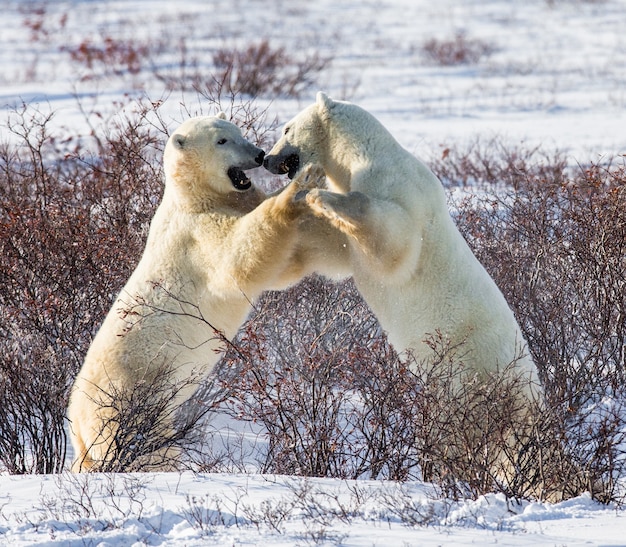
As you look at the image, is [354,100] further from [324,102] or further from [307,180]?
[307,180]

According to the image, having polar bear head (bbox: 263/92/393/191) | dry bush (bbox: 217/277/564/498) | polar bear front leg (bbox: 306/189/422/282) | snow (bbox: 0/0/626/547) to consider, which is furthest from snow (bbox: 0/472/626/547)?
polar bear head (bbox: 263/92/393/191)

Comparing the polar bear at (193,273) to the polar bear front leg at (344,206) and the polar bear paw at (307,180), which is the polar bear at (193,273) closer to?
the polar bear paw at (307,180)

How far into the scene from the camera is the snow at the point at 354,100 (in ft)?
8.33

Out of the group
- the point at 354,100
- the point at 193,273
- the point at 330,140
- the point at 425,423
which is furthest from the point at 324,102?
the point at 354,100

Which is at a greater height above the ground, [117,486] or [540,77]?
[540,77]

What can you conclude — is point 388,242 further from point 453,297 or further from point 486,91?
point 486,91

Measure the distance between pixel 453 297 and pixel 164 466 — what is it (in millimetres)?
1279

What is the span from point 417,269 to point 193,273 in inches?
36.0

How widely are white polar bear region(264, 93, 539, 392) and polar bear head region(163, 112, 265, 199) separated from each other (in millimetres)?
454

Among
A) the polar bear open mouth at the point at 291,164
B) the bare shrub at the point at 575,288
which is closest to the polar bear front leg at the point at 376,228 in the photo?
the polar bear open mouth at the point at 291,164

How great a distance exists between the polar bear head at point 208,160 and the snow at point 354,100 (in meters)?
1.27

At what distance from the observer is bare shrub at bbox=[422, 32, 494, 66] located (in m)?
15.6

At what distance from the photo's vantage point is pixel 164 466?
360 centimetres

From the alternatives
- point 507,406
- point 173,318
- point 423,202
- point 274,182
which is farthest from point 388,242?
point 274,182
